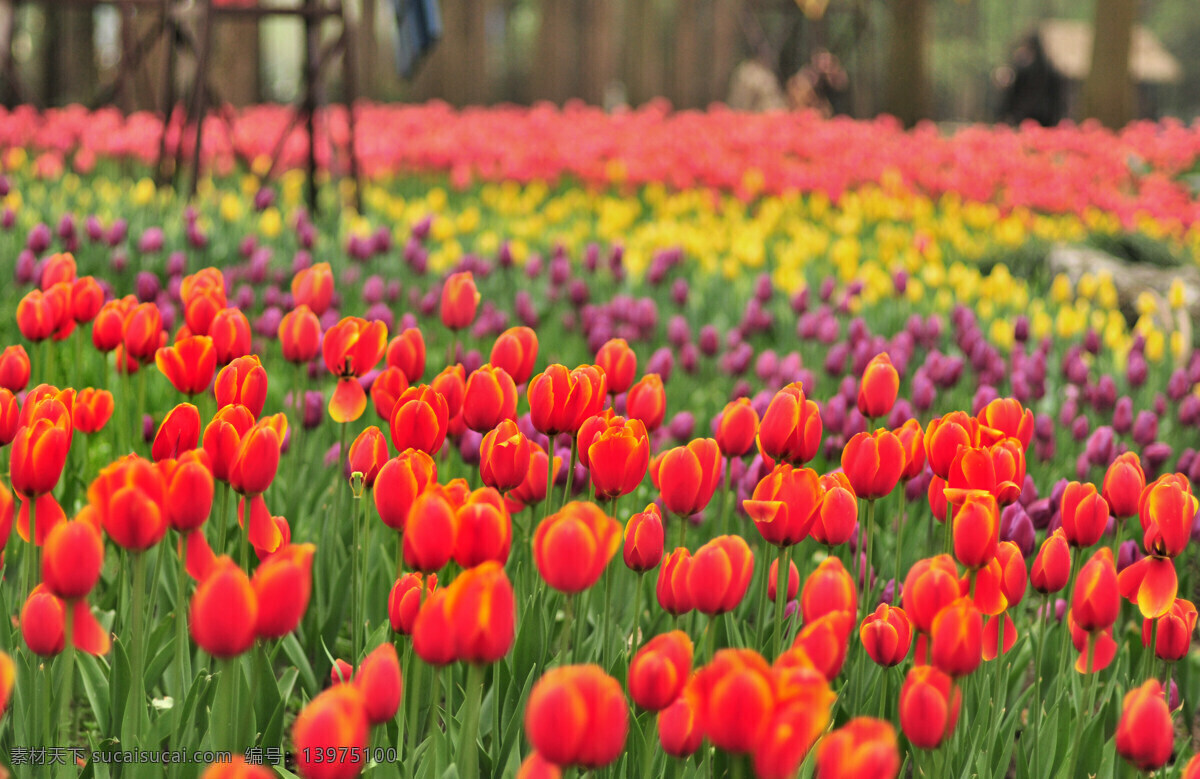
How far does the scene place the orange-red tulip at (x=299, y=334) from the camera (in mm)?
2273

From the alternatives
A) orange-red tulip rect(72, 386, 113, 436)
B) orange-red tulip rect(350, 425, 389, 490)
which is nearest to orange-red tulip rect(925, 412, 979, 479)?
orange-red tulip rect(350, 425, 389, 490)

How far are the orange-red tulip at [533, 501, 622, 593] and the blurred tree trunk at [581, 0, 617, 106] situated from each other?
59.7ft

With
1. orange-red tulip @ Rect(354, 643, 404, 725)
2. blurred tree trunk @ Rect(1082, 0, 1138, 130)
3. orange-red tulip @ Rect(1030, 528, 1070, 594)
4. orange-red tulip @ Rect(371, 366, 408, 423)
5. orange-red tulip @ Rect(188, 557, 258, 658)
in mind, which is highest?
blurred tree trunk @ Rect(1082, 0, 1138, 130)

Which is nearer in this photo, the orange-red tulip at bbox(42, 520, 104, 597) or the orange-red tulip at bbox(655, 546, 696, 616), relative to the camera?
the orange-red tulip at bbox(42, 520, 104, 597)

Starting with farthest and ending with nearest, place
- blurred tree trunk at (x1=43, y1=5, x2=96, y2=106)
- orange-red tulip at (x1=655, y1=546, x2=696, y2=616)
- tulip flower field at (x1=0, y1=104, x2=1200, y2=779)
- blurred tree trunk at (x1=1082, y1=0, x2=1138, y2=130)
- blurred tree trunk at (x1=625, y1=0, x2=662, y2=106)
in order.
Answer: blurred tree trunk at (x1=625, y1=0, x2=662, y2=106) < blurred tree trunk at (x1=43, y1=5, x2=96, y2=106) < blurred tree trunk at (x1=1082, y1=0, x2=1138, y2=130) < orange-red tulip at (x1=655, y1=546, x2=696, y2=616) < tulip flower field at (x1=0, y1=104, x2=1200, y2=779)

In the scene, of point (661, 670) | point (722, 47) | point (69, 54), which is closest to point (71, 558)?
point (661, 670)

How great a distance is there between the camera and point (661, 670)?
1.22 m

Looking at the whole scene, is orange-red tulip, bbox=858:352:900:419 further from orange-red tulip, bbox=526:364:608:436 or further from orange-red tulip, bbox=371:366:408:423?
orange-red tulip, bbox=371:366:408:423

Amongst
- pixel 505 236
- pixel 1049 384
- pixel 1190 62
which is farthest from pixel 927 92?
pixel 1190 62

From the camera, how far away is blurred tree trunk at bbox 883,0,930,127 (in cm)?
1706

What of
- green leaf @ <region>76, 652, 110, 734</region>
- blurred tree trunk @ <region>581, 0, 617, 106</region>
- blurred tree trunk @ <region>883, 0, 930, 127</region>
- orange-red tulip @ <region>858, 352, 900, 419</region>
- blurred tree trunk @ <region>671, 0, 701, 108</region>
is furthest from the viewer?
blurred tree trunk @ <region>671, 0, 701, 108</region>

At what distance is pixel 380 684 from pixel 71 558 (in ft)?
1.12

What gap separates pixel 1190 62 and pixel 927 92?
41893 mm

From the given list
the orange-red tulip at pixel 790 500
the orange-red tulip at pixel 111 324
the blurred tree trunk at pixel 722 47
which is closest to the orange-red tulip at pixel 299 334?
the orange-red tulip at pixel 111 324
